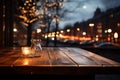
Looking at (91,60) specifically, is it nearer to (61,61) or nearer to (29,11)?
(61,61)

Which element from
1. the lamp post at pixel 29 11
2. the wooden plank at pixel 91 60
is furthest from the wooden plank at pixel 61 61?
the lamp post at pixel 29 11

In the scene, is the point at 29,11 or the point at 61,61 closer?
the point at 61,61

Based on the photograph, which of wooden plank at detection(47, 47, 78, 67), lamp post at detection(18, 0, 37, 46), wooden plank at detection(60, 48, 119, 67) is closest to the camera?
wooden plank at detection(47, 47, 78, 67)

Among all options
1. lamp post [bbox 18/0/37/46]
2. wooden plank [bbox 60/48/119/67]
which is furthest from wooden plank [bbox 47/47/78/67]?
lamp post [bbox 18/0/37/46]

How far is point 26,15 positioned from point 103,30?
159ft

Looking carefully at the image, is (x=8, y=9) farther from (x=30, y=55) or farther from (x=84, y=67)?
(x=84, y=67)

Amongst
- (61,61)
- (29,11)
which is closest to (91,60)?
(61,61)

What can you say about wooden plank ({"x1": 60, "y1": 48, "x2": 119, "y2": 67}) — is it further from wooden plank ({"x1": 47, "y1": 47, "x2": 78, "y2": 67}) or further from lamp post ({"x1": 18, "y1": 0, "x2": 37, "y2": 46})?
lamp post ({"x1": 18, "y1": 0, "x2": 37, "y2": 46})

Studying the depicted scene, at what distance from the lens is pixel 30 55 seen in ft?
16.0

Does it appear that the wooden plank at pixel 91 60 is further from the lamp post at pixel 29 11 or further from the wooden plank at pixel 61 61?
the lamp post at pixel 29 11

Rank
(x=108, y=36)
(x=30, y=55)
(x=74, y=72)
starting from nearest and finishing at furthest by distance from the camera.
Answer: (x=74, y=72) → (x=30, y=55) → (x=108, y=36)

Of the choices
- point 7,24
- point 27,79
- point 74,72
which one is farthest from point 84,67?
point 7,24

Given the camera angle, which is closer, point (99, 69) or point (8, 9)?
point (99, 69)

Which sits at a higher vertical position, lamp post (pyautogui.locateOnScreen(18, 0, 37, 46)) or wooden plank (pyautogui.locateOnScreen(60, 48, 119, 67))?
lamp post (pyautogui.locateOnScreen(18, 0, 37, 46))
